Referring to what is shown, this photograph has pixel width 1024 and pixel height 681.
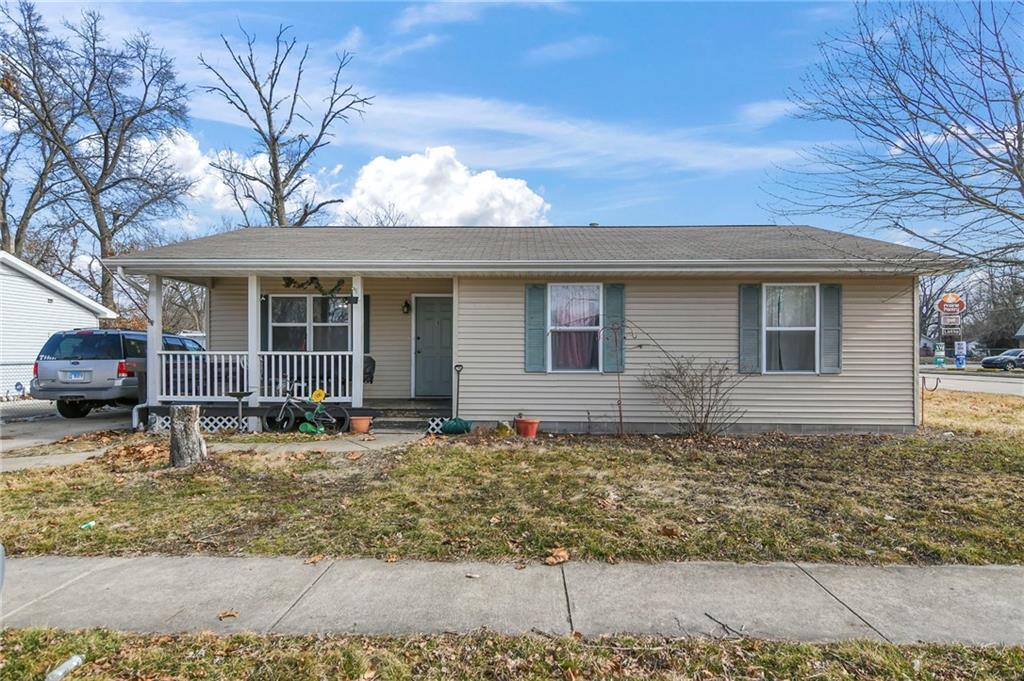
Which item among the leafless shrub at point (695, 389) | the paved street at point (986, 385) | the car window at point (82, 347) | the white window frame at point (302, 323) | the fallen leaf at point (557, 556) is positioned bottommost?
the paved street at point (986, 385)

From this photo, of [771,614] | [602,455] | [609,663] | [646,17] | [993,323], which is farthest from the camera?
[993,323]

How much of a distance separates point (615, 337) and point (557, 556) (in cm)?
569

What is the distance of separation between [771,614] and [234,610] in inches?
121

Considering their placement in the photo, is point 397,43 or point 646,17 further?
point 397,43

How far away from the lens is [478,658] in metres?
2.80

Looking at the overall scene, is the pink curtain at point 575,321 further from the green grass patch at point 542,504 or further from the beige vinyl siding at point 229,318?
the beige vinyl siding at point 229,318

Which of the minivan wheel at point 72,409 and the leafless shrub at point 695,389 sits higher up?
the leafless shrub at point 695,389

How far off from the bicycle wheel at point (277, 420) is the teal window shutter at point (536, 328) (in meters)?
3.94

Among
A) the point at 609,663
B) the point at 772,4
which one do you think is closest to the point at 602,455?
the point at 609,663

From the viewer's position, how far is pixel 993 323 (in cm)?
5506

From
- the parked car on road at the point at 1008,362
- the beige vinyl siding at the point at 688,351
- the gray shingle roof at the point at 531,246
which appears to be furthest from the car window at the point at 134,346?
the parked car on road at the point at 1008,362

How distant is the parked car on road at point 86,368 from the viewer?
35.1 feet

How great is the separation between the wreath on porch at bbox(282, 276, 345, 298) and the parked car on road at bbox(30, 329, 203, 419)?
324cm

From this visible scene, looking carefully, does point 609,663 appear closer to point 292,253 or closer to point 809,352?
point 809,352
